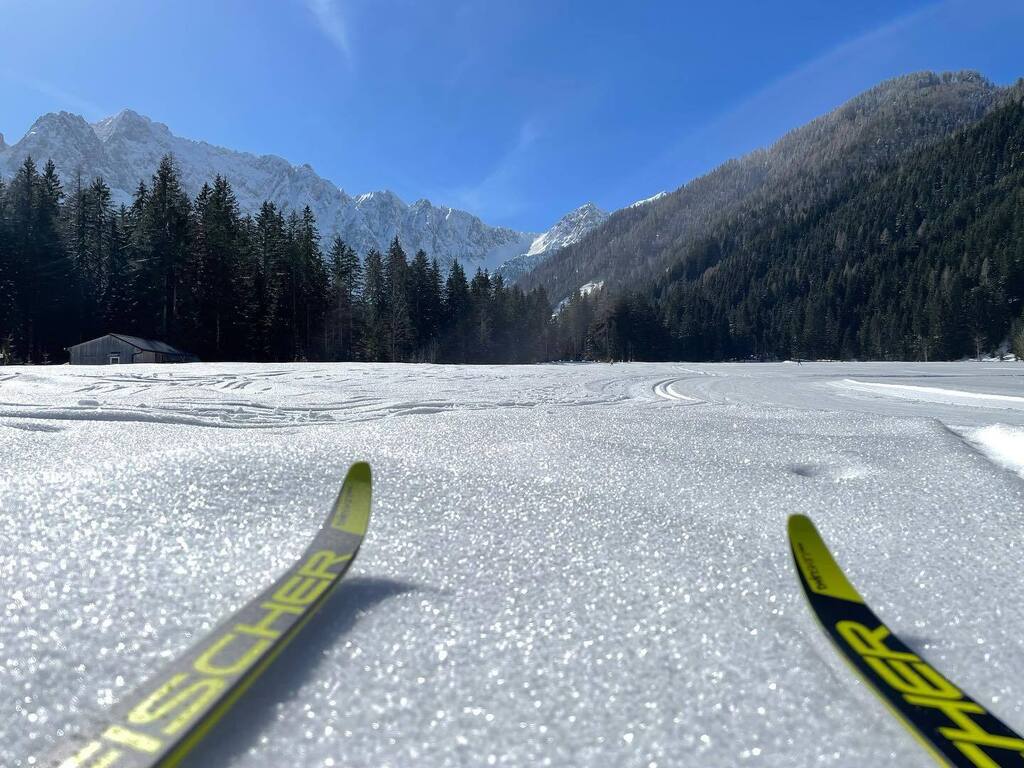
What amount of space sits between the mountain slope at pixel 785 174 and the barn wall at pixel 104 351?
107295 mm

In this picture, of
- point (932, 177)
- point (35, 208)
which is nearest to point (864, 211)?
point (932, 177)

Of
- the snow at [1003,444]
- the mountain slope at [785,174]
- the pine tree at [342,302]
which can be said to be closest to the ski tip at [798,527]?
the snow at [1003,444]

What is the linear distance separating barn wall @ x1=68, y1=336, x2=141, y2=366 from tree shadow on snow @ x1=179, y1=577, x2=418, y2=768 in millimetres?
27096

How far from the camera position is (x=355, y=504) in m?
1.39

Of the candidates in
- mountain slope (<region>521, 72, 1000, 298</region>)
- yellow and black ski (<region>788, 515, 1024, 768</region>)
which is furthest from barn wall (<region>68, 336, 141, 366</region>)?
mountain slope (<region>521, 72, 1000, 298</region>)

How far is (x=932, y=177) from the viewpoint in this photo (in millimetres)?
92688

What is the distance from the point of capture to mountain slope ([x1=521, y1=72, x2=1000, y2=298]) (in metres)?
126

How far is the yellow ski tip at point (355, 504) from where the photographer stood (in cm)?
129

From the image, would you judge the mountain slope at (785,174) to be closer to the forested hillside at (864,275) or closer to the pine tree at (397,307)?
the forested hillside at (864,275)

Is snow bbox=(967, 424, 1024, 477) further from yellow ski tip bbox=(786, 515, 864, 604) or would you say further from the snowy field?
yellow ski tip bbox=(786, 515, 864, 604)

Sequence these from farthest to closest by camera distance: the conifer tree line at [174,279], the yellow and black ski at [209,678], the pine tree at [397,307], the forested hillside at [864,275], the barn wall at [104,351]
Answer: the forested hillside at [864,275] → the pine tree at [397,307] → the conifer tree line at [174,279] → the barn wall at [104,351] → the yellow and black ski at [209,678]

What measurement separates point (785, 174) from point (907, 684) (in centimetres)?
16484

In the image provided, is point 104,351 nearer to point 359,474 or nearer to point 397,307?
point 397,307

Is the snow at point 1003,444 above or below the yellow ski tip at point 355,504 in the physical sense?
below
